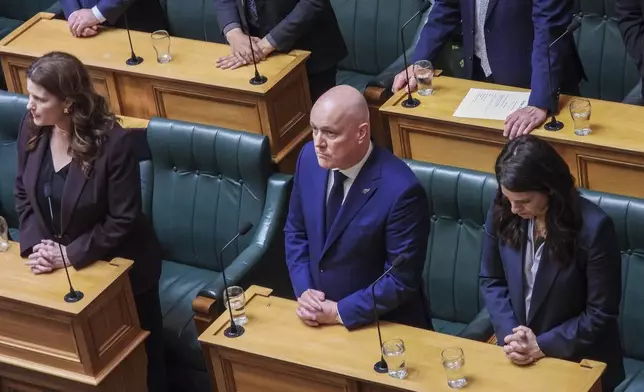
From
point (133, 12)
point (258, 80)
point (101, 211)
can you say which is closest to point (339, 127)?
point (101, 211)

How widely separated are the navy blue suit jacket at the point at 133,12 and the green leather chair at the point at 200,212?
0.72 m

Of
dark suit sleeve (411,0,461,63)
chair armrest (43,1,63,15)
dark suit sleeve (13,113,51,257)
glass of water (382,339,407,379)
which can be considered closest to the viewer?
glass of water (382,339,407,379)

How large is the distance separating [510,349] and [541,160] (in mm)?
454

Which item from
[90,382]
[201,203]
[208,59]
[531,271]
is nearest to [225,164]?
[201,203]

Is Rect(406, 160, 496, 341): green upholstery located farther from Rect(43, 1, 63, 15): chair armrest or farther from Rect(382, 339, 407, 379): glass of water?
Rect(43, 1, 63, 15): chair armrest

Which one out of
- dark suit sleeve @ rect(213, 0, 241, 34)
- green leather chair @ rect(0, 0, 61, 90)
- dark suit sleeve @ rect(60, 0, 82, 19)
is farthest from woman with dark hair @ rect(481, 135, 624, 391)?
green leather chair @ rect(0, 0, 61, 90)

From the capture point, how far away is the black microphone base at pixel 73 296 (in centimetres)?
343

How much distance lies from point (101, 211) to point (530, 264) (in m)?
1.20

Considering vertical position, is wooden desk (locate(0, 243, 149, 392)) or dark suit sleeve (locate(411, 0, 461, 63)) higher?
dark suit sleeve (locate(411, 0, 461, 63))

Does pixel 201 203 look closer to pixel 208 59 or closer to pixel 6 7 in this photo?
pixel 208 59

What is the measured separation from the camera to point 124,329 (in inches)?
142

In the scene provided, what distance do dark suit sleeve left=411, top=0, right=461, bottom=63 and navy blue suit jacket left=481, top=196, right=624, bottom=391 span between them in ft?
3.95

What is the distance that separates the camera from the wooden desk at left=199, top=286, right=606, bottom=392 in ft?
9.69

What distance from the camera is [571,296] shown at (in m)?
3.07
